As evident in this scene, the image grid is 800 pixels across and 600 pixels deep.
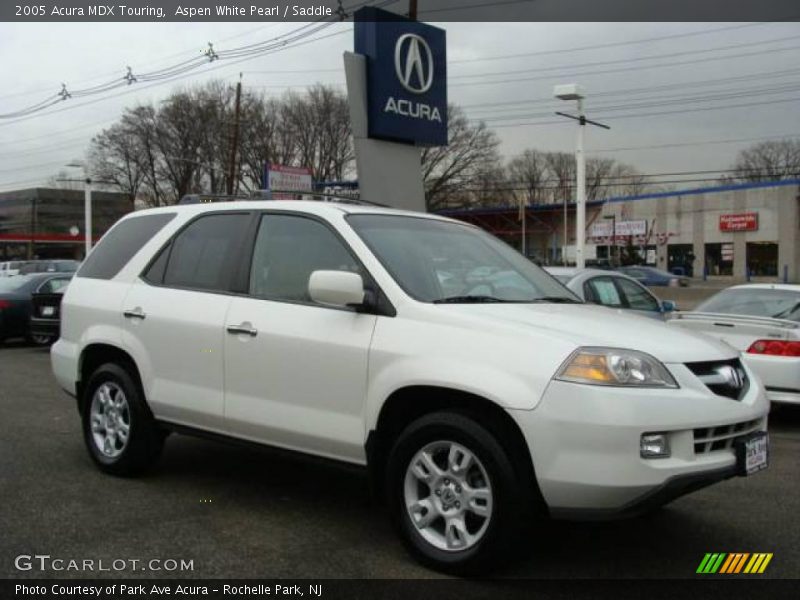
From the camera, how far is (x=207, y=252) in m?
5.34

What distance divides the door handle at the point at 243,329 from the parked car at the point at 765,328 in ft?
17.0

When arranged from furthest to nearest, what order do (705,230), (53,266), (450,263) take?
(705,230) < (53,266) < (450,263)

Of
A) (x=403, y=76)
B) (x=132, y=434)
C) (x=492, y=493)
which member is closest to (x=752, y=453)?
(x=492, y=493)

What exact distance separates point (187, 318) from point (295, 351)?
99cm

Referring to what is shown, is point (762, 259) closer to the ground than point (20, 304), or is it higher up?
higher up

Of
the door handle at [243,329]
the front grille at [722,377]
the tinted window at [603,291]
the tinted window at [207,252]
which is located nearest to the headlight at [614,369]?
the front grille at [722,377]

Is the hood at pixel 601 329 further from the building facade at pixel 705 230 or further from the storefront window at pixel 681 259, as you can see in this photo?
the storefront window at pixel 681 259

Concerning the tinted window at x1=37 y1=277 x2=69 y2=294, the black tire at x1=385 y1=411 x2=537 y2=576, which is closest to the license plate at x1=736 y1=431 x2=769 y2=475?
the black tire at x1=385 y1=411 x2=537 y2=576

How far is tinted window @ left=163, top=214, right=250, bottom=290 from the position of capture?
516 cm

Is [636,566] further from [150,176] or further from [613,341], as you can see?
[150,176]

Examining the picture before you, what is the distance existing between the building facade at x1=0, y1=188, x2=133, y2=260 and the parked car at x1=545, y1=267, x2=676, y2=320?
79.5 m

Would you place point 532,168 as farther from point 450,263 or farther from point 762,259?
point 450,263

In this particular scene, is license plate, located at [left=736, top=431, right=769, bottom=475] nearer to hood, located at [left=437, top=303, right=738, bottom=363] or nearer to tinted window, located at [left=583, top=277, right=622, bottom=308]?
hood, located at [left=437, top=303, right=738, bottom=363]

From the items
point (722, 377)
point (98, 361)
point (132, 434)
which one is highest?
point (722, 377)
